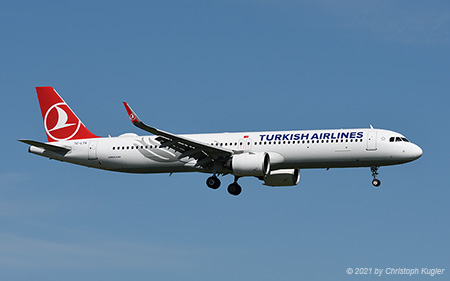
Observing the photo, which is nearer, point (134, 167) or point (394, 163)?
point (394, 163)

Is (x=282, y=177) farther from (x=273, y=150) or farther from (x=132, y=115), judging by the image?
(x=132, y=115)

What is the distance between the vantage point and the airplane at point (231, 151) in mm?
49438

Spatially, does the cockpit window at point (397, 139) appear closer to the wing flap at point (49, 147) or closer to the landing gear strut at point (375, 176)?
the landing gear strut at point (375, 176)

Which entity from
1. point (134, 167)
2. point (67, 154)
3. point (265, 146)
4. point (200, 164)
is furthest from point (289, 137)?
point (67, 154)

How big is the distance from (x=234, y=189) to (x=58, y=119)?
1403 centimetres

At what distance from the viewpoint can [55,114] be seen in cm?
5850

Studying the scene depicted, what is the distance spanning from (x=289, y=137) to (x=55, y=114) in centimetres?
1796

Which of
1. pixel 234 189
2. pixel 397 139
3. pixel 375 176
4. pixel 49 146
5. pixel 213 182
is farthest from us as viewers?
pixel 49 146

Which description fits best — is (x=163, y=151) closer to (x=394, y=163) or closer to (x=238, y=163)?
(x=238, y=163)

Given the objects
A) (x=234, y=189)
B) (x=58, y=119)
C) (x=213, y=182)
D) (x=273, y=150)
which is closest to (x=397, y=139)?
(x=273, y=150)

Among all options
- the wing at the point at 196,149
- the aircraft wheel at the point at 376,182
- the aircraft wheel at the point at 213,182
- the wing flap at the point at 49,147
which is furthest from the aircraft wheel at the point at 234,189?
the wing flap at the point at 49,147

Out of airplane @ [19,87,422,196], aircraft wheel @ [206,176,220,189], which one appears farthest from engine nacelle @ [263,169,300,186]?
aircraft wheel @ [206,176,220,189]

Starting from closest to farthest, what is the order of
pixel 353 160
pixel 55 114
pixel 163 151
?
pixel 353 160 < pixel 163 151 < pixel 55 114

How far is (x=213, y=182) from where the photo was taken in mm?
52562
